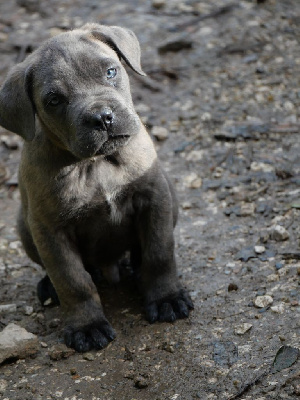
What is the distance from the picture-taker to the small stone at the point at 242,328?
5040mm

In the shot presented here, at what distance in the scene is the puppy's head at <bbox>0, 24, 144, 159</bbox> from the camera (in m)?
4.83

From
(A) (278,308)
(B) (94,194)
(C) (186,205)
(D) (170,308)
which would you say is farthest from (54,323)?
(C) (186,205)

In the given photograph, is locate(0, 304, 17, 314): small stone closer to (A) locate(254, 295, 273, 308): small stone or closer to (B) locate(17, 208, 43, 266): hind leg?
(B) locate(17, 208, 43, 266): hind leg

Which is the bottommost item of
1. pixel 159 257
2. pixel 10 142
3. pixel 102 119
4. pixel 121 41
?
pixel 10 142

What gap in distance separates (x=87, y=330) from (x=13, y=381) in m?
0.66

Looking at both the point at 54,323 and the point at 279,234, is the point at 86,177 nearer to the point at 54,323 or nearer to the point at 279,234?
the point at 54,323

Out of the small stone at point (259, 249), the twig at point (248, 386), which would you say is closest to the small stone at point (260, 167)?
the small stone at point (259, 249)

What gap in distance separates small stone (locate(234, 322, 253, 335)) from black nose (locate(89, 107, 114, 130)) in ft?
5.49

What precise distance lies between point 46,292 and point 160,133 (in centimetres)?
275

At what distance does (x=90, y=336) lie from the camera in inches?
209

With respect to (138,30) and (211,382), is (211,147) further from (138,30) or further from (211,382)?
(211,382)

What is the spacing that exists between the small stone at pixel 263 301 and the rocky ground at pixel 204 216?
11 millimetres

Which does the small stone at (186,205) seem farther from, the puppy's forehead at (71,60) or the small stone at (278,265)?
the puppy's forehead at (71,60)

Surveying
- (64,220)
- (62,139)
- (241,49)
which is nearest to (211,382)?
(64,220)
